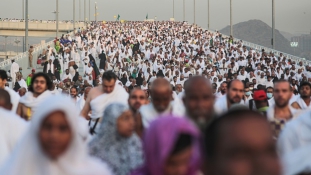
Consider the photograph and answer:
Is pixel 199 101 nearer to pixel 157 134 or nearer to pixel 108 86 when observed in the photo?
pixel 157 134

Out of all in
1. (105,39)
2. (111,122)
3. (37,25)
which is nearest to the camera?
(111,122)

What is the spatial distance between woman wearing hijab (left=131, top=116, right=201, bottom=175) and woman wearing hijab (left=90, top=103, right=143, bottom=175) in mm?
2226

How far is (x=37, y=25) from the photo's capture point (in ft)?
274

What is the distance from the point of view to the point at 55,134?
11.5 ft

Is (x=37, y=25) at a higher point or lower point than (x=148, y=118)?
higher

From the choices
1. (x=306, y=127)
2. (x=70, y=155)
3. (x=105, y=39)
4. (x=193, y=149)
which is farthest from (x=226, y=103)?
(x=105, y=39)

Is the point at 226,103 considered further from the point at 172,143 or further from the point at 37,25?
the point at 37,25

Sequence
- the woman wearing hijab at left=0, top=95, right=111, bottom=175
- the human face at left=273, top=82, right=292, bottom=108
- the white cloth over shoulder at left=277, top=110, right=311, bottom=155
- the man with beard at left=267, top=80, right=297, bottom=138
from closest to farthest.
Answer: the woman wearing hijab at left=0, top=95, right=111, bottom=175 < the white cloth over shoulder at left=277, top=110, right=311, bottom=155 < the man with beard at left=267, top=80, right=297, bottom=138 < the human face at left=273, top=82, right=292, bottom=108

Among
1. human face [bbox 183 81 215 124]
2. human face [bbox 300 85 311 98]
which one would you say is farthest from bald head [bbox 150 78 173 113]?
human face [bbox 300 85 311 98]

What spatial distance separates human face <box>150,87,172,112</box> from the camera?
19.4 feet

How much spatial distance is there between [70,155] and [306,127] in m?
1.54

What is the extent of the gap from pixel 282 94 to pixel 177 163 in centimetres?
448

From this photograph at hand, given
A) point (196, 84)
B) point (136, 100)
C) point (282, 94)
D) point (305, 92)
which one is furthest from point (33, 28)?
point (196, 84)

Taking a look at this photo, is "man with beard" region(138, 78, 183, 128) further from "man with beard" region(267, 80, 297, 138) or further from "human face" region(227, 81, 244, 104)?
"human face" region(227, 81, 244, 104)
